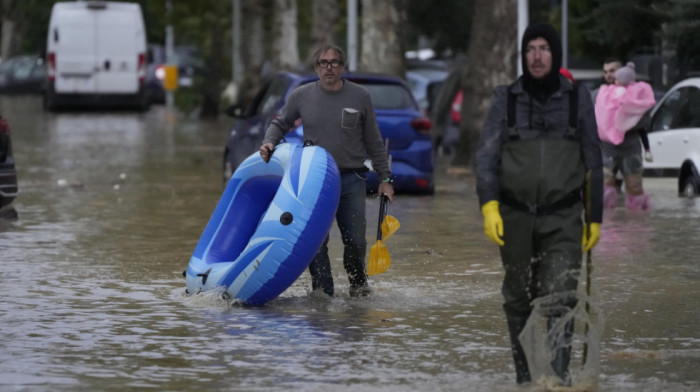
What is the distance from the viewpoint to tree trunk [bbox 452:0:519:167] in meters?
23.6

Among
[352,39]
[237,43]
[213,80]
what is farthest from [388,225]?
[237,43]

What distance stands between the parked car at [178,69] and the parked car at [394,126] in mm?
33341

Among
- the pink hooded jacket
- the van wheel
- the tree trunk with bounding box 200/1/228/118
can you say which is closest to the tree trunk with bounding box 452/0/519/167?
the pink hooded jacket

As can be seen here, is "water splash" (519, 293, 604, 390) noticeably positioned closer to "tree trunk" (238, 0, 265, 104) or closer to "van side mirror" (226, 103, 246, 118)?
"van side mirror" (226, 103, 246, 118)

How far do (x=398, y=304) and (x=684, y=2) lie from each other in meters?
14.2

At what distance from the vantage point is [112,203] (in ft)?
60.8

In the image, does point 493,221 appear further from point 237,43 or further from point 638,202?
point 237,43

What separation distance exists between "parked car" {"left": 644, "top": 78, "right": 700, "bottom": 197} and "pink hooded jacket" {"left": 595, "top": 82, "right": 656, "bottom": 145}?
191cm

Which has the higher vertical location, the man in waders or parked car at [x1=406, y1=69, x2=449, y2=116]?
the man in waders

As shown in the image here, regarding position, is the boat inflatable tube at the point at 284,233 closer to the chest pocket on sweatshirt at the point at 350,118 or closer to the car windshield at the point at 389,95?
the chest pocket on sweatshirt at the point at 350,118

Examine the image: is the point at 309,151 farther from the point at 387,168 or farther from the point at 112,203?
the point at 112,203

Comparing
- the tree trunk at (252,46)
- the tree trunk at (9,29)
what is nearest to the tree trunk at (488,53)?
the tree trunk at (252,46)

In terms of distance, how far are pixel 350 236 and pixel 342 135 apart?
2.12ft

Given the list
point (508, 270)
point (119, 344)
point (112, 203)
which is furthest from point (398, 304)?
point (112, 203)
